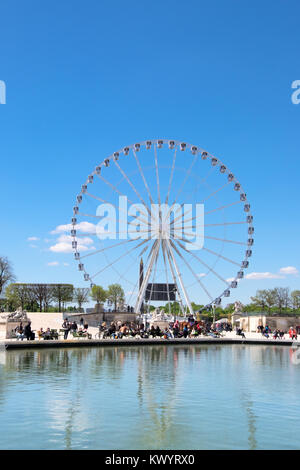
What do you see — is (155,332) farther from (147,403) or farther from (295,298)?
(295,298)

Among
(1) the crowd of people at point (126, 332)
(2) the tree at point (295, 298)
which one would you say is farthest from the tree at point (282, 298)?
(1) the crowd of people at point (126, 332)

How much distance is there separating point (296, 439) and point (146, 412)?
426 cm

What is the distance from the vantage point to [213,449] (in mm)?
10703

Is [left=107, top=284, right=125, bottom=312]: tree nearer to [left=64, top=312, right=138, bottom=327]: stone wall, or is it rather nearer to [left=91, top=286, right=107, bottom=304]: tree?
[left=91, top=286, right=107, bottom=304]: tree

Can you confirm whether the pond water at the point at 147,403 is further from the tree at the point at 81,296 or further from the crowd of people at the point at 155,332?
the tree at the point at 81,296

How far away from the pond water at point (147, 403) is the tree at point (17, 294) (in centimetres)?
5854

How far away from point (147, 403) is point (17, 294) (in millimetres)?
72455

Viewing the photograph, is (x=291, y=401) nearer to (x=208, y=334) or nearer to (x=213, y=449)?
(x=213, y=449)

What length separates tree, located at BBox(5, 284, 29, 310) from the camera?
274ft

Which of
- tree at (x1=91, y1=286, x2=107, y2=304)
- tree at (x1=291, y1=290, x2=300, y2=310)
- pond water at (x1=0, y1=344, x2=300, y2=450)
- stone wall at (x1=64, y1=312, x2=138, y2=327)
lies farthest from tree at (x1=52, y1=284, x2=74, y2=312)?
pond water at (x1=0, y1=344, x2=300, y2=450)

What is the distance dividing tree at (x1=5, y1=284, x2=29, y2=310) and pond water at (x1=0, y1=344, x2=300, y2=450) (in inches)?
2305
